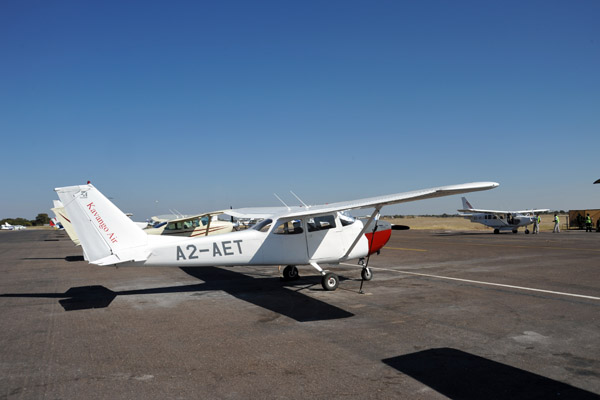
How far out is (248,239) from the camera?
1009 centimetres

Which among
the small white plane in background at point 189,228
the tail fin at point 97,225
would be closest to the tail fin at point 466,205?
the small white plane in background at point 189,228

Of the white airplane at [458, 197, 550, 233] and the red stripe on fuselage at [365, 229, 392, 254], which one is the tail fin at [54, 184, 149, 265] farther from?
the white airplane at [458, 197, 550, 233]

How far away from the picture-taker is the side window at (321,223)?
10677mm

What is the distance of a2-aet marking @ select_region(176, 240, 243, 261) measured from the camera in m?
9.45

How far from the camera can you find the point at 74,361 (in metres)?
5.51

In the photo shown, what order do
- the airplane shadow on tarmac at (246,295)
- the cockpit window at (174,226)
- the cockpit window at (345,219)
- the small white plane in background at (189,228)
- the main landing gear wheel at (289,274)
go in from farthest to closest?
1. the cockpit window at (174,226)
2. the small white plane in background at (189,228)
3. the main landing gear wheel at (289,274)
4. the cockpit window at (345,219)
5. the airplane shadow on tarmac at (246,295)

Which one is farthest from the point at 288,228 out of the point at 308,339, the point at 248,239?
the point at 308,339

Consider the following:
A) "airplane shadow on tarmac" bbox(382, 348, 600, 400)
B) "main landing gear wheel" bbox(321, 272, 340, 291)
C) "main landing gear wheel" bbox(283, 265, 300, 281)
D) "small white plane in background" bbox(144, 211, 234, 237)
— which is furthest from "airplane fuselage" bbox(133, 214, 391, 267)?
"small white plane in background" bbox(144, 211, 234, 237)

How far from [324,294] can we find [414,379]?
210 inches

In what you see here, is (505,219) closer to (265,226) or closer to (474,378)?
(265,226)

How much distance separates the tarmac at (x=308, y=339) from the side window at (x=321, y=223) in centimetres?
160

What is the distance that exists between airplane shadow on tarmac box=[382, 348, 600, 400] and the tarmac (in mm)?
20

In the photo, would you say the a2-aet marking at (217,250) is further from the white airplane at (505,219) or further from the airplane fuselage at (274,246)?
the white airplane at (505,219)

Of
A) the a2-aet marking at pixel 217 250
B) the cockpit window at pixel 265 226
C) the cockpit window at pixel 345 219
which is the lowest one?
the a2-aet marking at pixel 217 250
